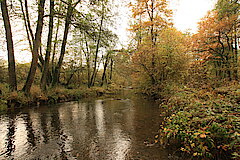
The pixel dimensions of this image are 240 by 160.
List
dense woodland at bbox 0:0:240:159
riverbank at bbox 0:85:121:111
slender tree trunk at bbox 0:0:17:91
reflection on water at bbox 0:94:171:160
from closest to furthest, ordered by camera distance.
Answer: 1. reflection on water at bbox 0:94:171:160
2. dense woodland at bbox 0:0:240:159
3. riverbank at bbox 0:85:121:111
4. slender tree trunk at bbox 0:0:17:91

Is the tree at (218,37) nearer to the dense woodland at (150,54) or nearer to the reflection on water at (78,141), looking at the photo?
the dense woodland at (150,54)

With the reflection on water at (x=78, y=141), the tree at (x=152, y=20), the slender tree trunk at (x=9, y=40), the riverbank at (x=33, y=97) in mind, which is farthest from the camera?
the tree at (x=152, y=20)

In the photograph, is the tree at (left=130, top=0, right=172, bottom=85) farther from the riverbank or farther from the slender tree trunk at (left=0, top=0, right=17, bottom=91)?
the slender tree trunk at (left=0, top=0, right=17, bottom=91)

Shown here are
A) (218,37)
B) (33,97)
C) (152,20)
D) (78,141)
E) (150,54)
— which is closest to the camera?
(78,141)

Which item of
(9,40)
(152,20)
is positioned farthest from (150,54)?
(9,40)

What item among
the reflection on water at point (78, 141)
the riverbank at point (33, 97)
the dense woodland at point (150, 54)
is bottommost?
the reflection on water at point (78, 141)

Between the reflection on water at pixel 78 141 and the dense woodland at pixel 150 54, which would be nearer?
the reflection on water at pixel 78 141

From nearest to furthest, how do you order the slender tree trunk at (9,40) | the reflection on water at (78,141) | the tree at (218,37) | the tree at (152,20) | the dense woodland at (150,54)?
1. the reflection on water at (78,141)
2. the dense woodland at (150,54)
3. the slender tree trunk at (9,40)
4. the tree at (218,37)
5. the tree at (152,20)

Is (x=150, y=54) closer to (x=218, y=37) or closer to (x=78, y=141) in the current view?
(x=218, y=37)

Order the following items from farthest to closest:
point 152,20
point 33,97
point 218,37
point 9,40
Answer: point 152,20
point 218,37
point 33,97
point 9,40

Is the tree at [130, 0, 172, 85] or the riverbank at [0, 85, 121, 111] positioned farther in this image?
the tree at [130, 0, 172, 85]

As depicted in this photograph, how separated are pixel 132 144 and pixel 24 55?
14.4m

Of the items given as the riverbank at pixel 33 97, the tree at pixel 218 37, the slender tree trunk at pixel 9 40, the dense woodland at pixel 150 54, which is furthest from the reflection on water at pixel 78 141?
the tree at pixel 218 37

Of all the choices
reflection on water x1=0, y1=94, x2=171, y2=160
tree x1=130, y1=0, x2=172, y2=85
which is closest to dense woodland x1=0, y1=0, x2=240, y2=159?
tree x1=130, y1=0, x2=172, y2=85
